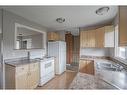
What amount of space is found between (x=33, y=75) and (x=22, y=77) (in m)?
0.48

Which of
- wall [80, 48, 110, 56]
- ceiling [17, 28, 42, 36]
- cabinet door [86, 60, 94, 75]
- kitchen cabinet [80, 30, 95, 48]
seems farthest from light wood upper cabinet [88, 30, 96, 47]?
ceiling [17, 28, 42, 36]

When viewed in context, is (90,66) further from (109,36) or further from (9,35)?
(9,35)

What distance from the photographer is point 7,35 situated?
2654mm

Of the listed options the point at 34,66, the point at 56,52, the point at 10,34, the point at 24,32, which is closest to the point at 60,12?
the point at 24,32

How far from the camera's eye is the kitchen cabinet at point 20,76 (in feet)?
7.47

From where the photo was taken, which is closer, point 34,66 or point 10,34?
point 10,34

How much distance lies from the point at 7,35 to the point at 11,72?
3.22ft

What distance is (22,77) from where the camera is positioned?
243cm

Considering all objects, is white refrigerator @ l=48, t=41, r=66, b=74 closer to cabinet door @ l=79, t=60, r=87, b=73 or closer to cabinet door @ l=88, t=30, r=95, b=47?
cabinet door @ l=79, t=60, r=87, b=73
